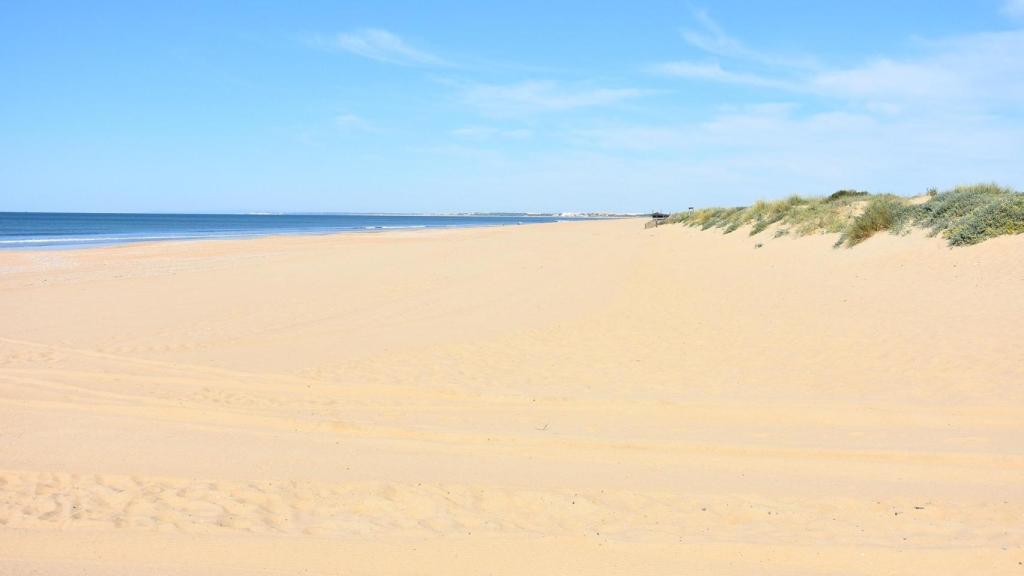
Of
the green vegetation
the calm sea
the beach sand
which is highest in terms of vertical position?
the green vegetation

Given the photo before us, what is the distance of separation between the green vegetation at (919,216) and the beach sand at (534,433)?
0.69 m

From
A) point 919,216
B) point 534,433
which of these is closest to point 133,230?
point 919,216

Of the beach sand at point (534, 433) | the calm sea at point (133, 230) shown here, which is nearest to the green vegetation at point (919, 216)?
the beach sand at point (534, 433)

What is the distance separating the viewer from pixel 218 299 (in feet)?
51.2

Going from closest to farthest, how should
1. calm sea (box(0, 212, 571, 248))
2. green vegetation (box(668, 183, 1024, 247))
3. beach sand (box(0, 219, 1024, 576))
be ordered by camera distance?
beach sand (box(0, 219, 1024, 576))
green vegetation (box(668, 183, 1024, 247))
calm sea (box(0, 212, 571, 248))

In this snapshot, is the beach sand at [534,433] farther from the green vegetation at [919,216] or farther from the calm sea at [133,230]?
the calm sea at [133,230]

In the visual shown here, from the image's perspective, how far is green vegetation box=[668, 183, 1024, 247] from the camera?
1430 centimetres

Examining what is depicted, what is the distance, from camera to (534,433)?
6.59 meters

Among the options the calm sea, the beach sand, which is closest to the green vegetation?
the beach sand

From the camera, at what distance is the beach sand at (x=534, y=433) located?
432cm

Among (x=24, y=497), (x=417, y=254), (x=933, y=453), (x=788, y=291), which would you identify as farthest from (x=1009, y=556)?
(x=417, y=254)

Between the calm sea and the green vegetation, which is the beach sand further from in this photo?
the calm sea

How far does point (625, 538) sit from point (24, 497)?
3.84m

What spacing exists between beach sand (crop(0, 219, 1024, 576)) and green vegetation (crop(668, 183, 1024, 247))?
686 millimetres
